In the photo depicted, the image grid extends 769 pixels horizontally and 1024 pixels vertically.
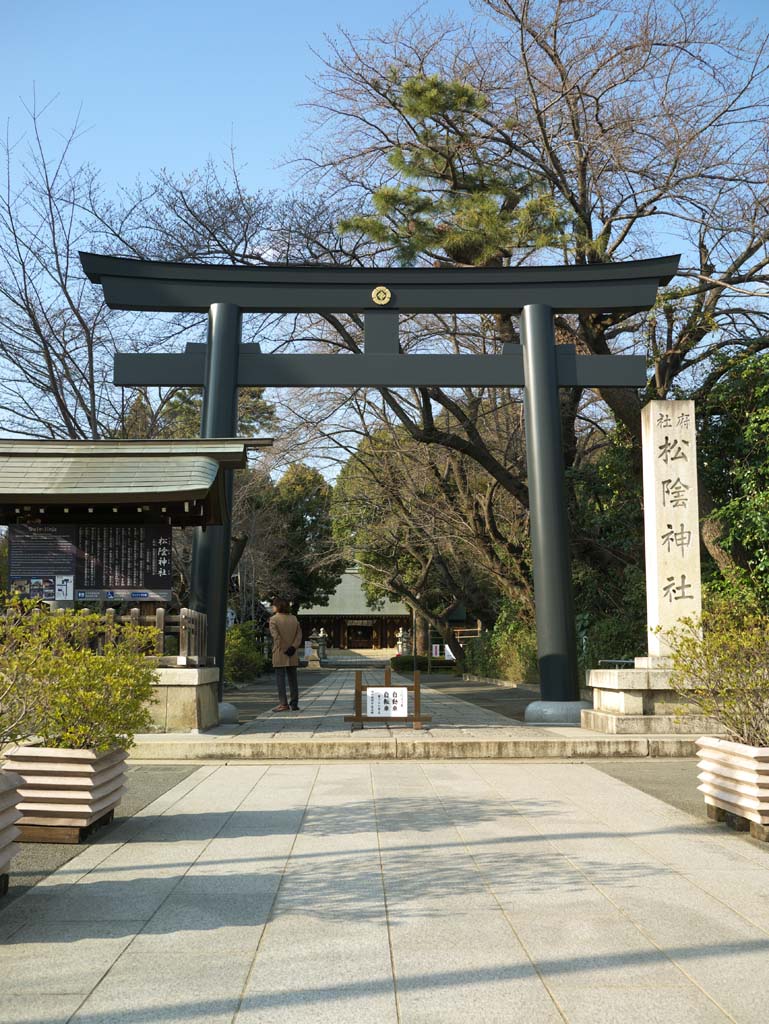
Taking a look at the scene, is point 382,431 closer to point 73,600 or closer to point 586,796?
point 73,600

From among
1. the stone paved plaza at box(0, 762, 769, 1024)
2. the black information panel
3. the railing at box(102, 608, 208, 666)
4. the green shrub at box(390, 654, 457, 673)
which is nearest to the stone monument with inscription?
the stone paved plaza at box(0, 762, 769, 1024)

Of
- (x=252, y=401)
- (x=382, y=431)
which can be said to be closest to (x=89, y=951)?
(x=252, y=401)

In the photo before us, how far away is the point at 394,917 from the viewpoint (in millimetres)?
4703

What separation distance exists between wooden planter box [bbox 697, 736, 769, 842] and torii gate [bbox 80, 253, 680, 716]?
6.26 metres

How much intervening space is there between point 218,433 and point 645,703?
22.9ft

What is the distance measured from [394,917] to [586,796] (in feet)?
13.1

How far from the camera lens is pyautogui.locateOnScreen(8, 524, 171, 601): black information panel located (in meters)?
12.8

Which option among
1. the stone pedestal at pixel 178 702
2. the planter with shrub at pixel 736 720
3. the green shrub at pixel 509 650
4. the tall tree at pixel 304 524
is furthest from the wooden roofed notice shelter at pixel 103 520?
the tall tree at pixel 304 524

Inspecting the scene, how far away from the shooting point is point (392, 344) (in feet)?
47.0

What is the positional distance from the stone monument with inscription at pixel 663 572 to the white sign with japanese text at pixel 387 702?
246cm

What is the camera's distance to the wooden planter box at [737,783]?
21.2 feet

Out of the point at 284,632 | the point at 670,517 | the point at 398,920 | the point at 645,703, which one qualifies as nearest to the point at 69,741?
the point at 398,920

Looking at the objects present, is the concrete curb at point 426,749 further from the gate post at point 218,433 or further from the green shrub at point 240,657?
the green shrub at point 240,657

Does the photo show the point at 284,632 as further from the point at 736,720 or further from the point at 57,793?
the point at 736,720
